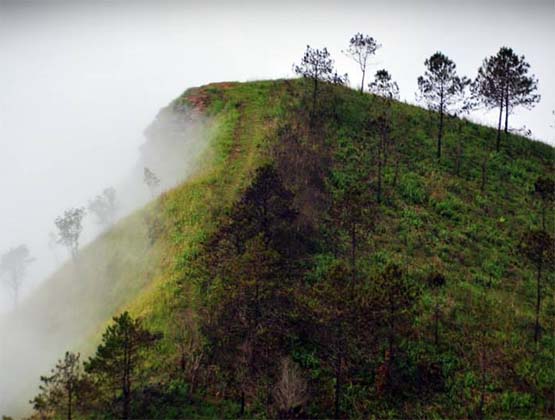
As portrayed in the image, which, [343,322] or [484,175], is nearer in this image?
[343,322]

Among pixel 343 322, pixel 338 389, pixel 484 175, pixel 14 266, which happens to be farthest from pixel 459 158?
pixel 14 266

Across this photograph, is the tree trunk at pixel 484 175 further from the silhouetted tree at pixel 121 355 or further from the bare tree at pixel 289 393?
the silhouetted tree at pixel 121 355

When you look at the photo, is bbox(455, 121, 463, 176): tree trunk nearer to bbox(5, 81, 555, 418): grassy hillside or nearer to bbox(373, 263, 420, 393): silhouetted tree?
bbox(5, 81, 555, 418): grassy hillside

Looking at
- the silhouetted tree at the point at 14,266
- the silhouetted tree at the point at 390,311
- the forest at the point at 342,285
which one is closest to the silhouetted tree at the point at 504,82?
the forest at the point at 342,285

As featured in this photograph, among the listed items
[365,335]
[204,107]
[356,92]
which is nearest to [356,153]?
[356,92]

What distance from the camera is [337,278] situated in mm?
30750

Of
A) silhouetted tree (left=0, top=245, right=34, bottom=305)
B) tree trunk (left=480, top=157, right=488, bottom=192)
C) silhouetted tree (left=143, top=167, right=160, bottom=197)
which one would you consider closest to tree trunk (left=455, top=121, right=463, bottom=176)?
tree trunk (left=480, top=157, right=488, bottom=192)

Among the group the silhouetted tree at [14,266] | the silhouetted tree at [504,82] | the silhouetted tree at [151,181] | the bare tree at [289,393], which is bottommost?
the bare tree at [289,393]

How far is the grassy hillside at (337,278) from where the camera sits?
30.4 meters

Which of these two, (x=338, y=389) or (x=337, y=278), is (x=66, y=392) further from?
(x=337, y=278)

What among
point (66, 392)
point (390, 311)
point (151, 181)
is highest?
point (151, 181)

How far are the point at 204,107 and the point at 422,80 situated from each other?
116ft

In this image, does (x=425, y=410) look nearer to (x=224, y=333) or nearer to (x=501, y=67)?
(x=224, y=333)

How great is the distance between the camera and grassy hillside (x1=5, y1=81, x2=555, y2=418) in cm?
→ 3044
